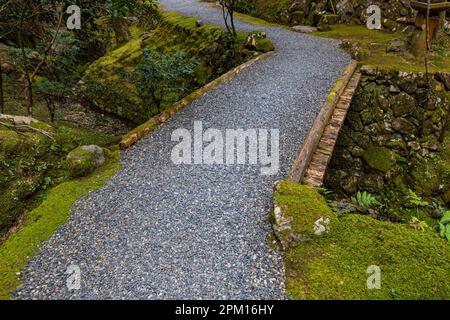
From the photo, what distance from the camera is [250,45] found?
12.7 m

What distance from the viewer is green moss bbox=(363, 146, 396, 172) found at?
909cm

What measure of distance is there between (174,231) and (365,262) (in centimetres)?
269

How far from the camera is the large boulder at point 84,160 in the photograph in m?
6.07

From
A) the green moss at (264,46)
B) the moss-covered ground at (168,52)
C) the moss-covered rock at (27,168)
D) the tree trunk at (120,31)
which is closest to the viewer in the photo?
the moss-covered rock at (27,168)

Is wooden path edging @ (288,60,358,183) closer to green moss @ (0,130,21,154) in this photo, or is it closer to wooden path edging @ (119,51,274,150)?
wooden path edging @ (119,51,274,150)

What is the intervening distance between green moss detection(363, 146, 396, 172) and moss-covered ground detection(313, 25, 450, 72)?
2.56 m

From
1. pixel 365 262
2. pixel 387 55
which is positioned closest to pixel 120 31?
pixel 387 55

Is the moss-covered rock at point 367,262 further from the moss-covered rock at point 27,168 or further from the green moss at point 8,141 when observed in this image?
the green moss at point 8,141

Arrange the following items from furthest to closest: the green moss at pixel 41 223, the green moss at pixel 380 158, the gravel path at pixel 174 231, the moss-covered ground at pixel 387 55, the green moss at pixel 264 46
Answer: the green moss at pixel 264 46, the moss-covered ground at pixel 387 55, the green moss at pixel 380 158, the green moss at pixel 41 223, the gravel path at pixel 174 231

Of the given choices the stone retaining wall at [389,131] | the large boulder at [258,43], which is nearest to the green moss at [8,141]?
the stone retaining wall at [389,131]

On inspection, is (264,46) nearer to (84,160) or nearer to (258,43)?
(258,43)

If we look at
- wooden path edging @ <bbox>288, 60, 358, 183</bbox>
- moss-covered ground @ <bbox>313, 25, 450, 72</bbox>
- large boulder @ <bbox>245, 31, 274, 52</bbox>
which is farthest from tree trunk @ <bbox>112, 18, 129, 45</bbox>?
wooden path edging @ <bbox>288, 60, 358, 183</bbox>

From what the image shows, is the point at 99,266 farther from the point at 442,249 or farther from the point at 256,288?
the point at 442,249

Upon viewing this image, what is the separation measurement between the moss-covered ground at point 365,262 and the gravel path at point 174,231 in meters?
0.34
